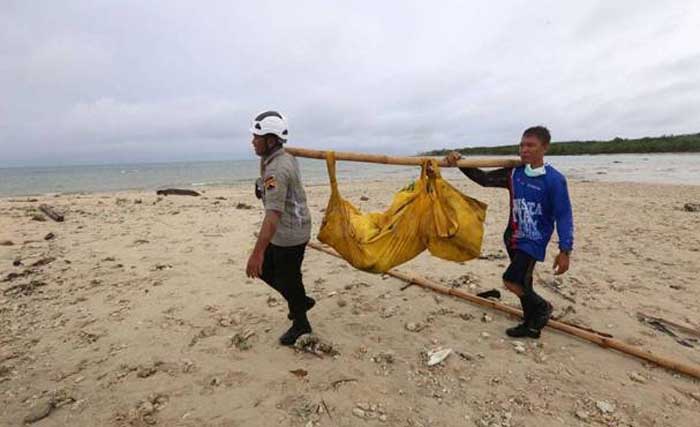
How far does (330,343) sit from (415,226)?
1256 mm

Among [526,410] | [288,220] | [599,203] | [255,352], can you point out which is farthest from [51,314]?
[599,203]

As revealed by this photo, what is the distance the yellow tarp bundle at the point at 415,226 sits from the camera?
139 inches

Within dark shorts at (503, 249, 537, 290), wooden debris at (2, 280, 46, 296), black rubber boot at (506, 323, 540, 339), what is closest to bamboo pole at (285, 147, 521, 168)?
dark shorts at (503, 249, 537, 290)

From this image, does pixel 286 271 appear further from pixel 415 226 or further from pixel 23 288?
pixel 23 288

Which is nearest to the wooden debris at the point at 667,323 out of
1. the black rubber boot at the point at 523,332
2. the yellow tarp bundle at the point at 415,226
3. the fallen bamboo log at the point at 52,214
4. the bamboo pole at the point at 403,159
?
the black rubber boot at the point at 523,332

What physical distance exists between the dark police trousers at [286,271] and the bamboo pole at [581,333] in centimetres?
183

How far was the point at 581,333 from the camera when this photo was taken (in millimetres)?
3580

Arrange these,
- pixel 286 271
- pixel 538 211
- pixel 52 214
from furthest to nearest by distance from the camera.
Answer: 1. pixel 52 214
2. pixel 538 211
3. pixel 286 271

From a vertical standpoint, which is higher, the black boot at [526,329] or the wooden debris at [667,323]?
the black boot at [526,329]

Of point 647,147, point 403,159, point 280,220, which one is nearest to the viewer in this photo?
point 280,220

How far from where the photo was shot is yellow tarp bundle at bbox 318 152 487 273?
353 centimetres

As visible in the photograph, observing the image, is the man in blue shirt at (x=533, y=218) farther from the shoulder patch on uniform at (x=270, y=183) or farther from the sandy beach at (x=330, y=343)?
the shoulder patch on uniform at (x=270, y=183)

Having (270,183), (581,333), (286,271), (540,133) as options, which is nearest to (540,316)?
(581,333)

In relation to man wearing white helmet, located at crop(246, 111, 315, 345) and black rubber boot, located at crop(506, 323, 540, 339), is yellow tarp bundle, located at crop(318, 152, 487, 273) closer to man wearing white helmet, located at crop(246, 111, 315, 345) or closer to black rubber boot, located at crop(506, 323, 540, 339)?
man wearing white helmet, located at crop(246, 111, 315, 345)
